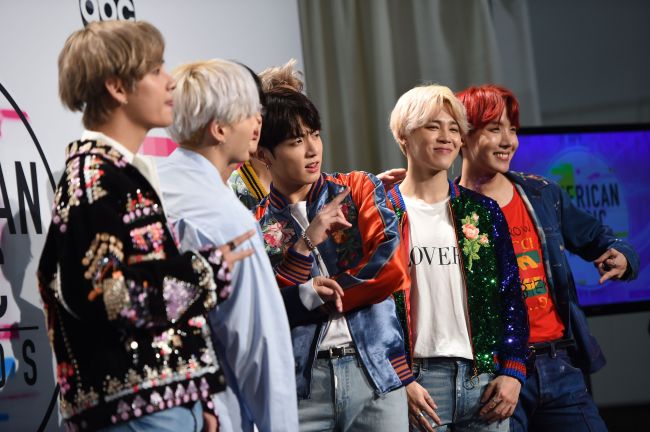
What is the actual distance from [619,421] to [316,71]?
2.31 metres

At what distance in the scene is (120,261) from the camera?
1290 millimetres

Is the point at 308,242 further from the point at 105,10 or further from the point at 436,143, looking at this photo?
the point at 105,10

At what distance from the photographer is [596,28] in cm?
507

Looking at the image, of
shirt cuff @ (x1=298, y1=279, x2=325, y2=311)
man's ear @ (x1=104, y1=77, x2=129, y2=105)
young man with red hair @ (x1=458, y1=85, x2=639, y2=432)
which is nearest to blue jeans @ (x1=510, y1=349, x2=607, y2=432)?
young man with red hair @ (x1=458, y1=85, x2=639, y2=432)

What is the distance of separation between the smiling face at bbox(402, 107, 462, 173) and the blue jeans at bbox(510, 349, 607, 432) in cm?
57

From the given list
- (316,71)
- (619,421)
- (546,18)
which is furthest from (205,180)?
(546,18)

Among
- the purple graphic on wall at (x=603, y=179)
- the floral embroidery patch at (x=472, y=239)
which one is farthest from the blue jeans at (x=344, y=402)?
the purple graphic on wall at (x=603, y=179)

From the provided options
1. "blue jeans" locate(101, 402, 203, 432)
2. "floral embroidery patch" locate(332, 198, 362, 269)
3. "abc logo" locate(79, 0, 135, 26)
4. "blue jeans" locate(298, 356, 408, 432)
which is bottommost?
"blue jeans" locate(298, 356, 408, 432)

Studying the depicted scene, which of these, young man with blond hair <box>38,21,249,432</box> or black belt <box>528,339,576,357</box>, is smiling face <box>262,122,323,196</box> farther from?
black belt <box>528,339,576,357</box>

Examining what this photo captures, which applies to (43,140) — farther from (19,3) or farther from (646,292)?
(646,292)

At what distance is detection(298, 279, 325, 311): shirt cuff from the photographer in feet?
6.00

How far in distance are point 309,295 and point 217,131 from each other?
0.41 m

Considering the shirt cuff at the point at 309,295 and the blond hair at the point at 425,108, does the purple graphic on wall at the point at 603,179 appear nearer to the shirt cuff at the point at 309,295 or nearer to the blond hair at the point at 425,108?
the blond hair at the point at 425,108

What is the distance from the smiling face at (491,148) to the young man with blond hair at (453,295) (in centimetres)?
19
